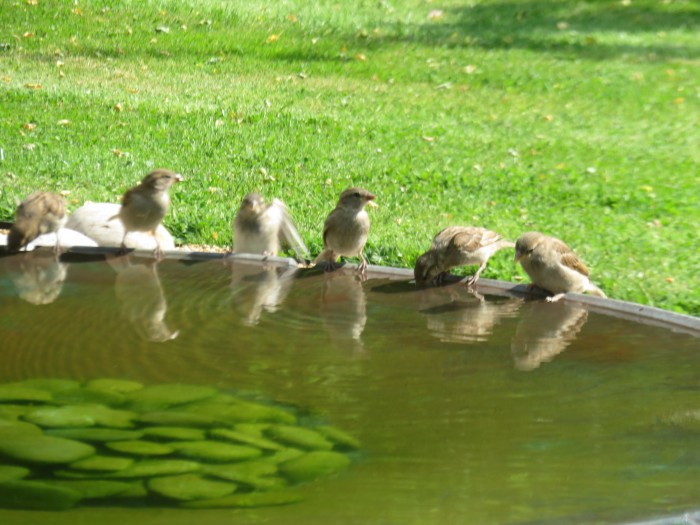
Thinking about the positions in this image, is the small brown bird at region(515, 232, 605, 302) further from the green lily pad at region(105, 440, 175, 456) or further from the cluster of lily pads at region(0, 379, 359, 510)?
the green lily pad at region(105, 440, 175, 456)

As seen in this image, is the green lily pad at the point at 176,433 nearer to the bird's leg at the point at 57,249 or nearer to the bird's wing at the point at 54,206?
the bird's leg at the point at 57,249

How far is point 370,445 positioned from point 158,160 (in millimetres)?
8237

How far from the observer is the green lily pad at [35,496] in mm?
3768

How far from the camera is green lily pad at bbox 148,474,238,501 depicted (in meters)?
3.85

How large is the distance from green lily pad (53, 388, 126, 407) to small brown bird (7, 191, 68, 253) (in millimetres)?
2776

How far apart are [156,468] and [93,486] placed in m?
0.25

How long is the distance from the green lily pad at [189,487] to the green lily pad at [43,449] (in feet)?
1.40

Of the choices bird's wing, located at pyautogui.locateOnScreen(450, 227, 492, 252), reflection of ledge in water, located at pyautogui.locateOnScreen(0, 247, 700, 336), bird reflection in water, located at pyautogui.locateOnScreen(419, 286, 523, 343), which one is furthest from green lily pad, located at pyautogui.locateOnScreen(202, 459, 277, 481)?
bird's wing, located at pyautogui.locateOnScreen(450, 227, 492, 252)

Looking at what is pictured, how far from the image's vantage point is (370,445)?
4289mm

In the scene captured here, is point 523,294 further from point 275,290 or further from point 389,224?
point 389,224

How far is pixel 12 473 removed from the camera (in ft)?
13.4

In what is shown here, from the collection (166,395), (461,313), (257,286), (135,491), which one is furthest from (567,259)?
(135,491)

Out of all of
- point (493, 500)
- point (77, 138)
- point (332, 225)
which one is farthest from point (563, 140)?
point (493, 500)

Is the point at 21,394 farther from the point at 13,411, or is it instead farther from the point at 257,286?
the point at 257,286
